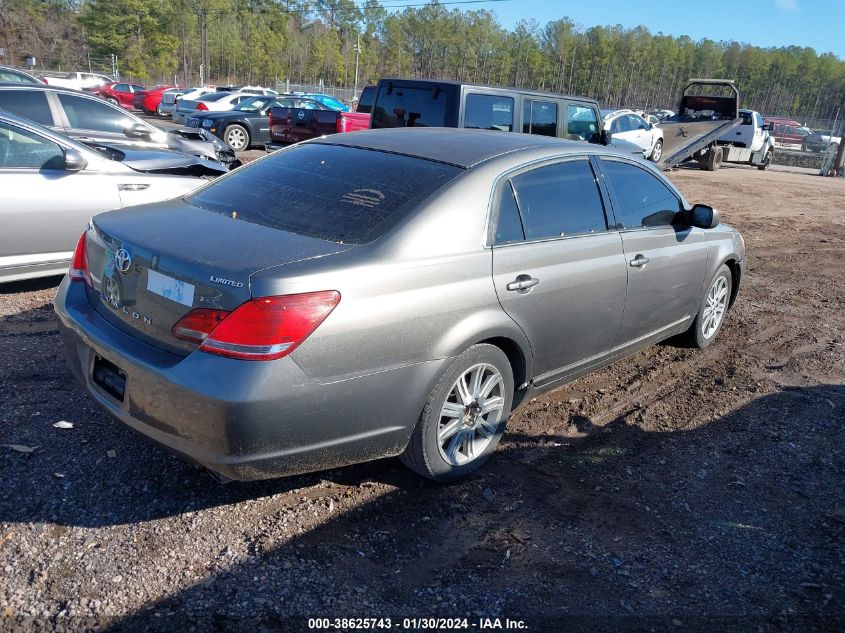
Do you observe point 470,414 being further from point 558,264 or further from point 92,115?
point 92,115

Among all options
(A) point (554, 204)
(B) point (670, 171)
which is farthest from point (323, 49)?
(A) point (554, 204)

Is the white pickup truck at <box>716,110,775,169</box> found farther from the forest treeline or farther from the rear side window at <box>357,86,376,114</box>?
the forest treeline

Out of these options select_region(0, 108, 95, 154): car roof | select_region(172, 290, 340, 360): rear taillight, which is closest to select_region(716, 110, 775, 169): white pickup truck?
select_region(0, 108, 95, 154): car roof

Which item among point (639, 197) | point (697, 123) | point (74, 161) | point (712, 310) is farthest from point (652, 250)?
point (697, 123)

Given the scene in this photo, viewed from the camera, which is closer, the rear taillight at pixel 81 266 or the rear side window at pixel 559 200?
the rear taillight at pixel 81 266

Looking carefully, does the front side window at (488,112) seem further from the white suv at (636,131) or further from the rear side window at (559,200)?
the white suv at (636,131)

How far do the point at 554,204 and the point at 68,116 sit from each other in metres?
6.75

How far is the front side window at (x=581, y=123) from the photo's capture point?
388 inches

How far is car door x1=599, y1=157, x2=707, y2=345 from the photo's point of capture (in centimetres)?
435

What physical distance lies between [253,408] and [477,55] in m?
97.2

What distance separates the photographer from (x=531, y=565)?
2.94 metres

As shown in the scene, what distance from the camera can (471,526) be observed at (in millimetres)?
3186

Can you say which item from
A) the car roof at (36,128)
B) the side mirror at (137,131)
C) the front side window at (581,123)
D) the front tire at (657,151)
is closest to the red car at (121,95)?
the front tire at (657,151)

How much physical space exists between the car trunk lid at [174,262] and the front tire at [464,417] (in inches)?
32.9
